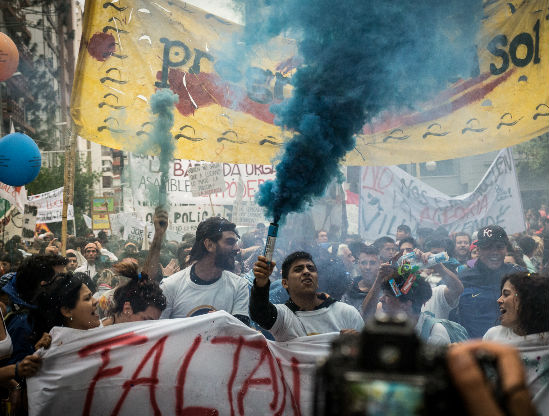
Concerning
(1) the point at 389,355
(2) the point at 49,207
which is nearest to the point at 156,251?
(1) the point at 389,355

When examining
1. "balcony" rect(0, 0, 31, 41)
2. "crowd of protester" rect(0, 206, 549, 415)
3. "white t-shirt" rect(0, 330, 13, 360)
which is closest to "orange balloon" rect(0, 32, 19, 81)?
"crowd of protester" rect(0, 206, 549, 415)

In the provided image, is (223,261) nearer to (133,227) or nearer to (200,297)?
(200,297)

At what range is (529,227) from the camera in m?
10.4

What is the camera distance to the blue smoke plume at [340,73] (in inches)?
137

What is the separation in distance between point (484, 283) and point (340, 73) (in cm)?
259

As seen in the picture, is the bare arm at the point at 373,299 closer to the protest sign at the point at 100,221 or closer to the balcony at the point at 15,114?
the protest sign at the point at 100,221

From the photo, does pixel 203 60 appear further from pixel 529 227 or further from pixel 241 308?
pixel 529 227

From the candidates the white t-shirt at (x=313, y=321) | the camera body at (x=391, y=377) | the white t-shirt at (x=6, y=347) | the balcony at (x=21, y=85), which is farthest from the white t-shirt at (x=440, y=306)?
the balcony at (x=21, y=85)

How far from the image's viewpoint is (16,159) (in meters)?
5.72

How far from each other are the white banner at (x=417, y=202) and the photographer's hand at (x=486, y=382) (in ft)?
22.7

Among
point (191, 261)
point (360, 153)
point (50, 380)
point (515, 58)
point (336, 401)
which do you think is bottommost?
point (50, 380)

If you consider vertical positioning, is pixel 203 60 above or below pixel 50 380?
above

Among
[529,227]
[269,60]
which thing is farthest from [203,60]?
[529,227]

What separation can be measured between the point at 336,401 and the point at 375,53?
10.0 ft
